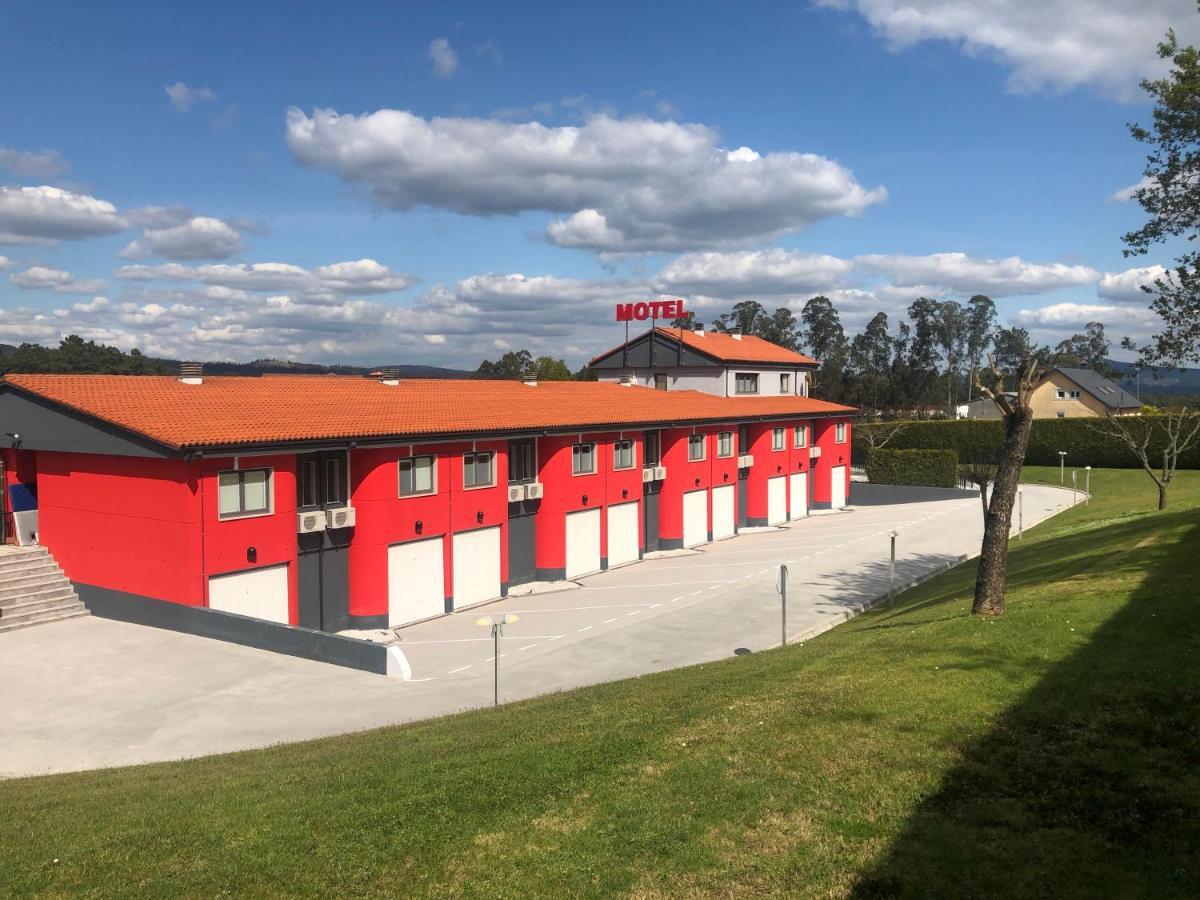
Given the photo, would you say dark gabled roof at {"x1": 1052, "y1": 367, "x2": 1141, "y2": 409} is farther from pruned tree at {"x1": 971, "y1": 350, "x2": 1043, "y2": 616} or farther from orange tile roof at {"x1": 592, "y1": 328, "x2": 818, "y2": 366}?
pruned tree at {"x1": 971, "y1": 350, "x2": 1043, "y2": 616}

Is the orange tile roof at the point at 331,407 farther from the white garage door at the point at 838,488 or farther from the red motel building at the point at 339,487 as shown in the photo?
the white garage door at the point at 838,488

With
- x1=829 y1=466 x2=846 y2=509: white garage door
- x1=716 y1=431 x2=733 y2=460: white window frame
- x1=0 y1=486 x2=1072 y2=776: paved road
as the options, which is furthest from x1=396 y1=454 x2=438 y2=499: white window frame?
x1=829 y1=466 x2=846 y2=509: white garage door

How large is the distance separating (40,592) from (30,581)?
1.63ft

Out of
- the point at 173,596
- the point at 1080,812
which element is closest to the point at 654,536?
the point at 173,596

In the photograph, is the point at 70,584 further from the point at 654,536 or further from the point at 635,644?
the point at 654,536

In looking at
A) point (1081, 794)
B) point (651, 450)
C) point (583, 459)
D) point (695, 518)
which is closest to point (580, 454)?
point (583, 459)

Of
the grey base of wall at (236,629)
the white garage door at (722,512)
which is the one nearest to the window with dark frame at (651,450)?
the white garage door at (722,512)

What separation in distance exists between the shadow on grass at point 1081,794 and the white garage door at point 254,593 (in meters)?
19.2

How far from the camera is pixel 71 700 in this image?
17.7 m

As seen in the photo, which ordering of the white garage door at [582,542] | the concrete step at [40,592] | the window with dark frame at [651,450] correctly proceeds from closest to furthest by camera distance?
the concrete step at [40,592] → the white garage door at [582,542] → the window with dark frame at [651,450]

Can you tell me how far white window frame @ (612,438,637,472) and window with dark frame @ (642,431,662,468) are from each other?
5.51 ft

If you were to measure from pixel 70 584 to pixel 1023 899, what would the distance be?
25.4 meters

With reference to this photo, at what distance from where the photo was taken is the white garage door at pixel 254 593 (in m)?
23.0

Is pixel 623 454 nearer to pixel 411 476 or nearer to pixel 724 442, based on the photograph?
pixel 724 442
